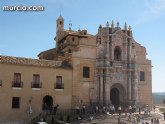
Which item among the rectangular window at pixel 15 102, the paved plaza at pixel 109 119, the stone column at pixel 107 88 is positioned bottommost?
the paved plaza at pixel 109 119

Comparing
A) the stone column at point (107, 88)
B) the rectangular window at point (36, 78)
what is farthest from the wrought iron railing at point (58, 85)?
the stone column at point (107, 88)

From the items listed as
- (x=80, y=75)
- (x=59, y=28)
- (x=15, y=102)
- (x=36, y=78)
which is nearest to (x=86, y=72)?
(x=80, y=75)

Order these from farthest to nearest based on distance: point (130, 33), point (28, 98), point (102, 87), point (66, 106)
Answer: point (130, 33), point (102, 87), point (66, 106), point (28, 98)

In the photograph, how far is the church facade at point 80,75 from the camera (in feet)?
127

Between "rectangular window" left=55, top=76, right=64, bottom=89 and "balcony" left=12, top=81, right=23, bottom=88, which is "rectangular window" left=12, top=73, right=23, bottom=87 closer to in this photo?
"balcony" left=12, top=81, right=23, bottom=88

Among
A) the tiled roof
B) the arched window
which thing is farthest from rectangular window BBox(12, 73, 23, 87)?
the arched window

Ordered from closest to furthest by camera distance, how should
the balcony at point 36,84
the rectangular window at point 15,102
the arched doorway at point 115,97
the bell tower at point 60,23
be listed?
the rectangular window at point 15,102
the balcony at point 36,84
the arched doorway at point 115,97
the bell tower at point 60,23

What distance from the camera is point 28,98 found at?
129 feet

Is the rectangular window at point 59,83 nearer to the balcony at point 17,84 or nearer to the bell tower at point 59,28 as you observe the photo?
the balcony at point 17,84

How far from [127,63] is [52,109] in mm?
13859

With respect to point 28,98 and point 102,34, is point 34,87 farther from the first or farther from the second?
point 102,34

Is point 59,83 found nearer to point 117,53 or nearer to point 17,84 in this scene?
point 17,84

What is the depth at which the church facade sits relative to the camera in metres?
38.7

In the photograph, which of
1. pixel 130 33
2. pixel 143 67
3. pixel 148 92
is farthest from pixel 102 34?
pixel 148 92
